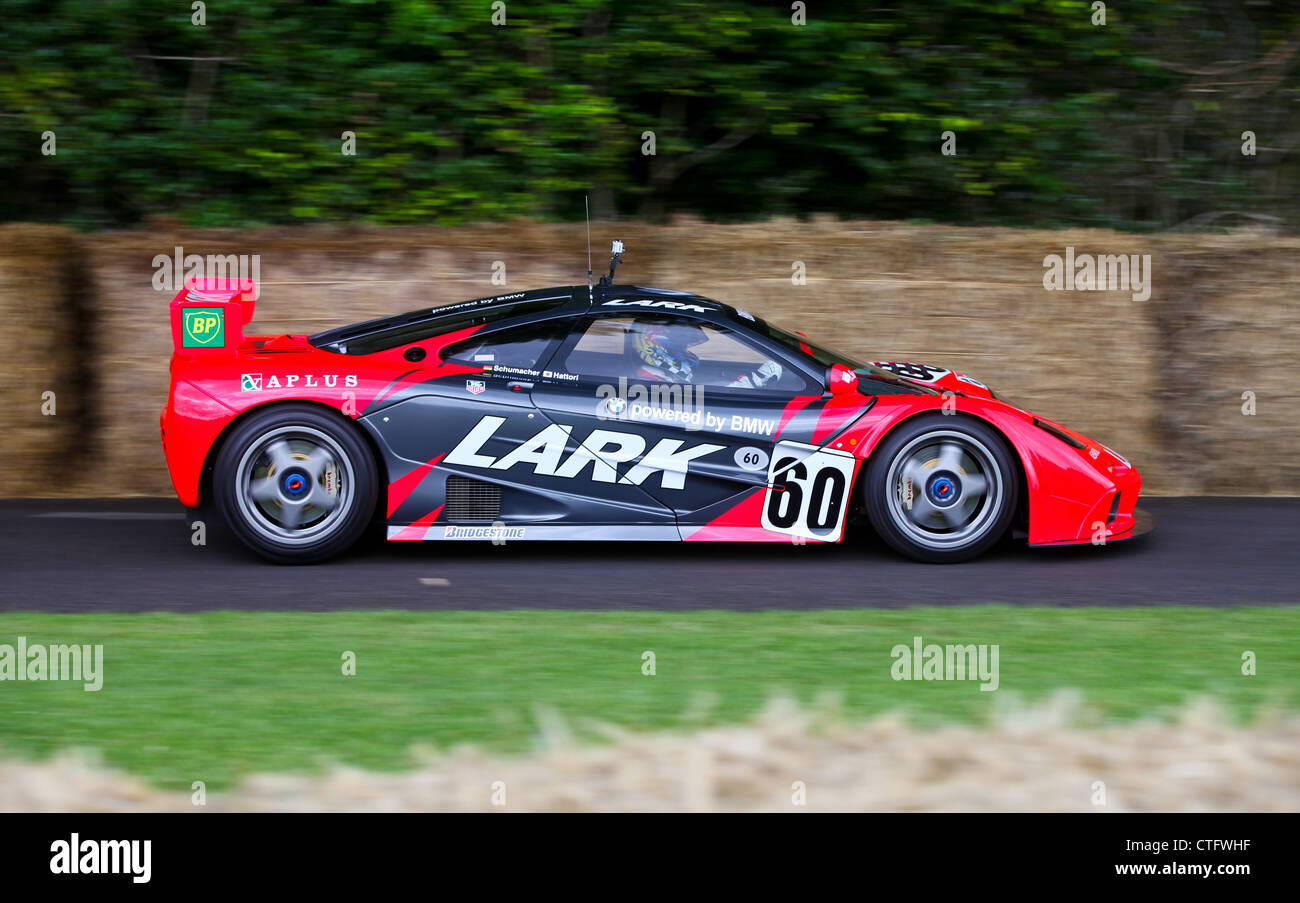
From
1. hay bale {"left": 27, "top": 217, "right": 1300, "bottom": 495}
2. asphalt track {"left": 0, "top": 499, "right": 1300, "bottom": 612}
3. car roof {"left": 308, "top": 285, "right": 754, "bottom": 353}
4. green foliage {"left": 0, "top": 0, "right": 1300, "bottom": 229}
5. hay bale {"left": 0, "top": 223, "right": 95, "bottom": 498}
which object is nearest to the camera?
asphalt track {"left": 0, "top": 499, "right": 1300, "bottom": 612}

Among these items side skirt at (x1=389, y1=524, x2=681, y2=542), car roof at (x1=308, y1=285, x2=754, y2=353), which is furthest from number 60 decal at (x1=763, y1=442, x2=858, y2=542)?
car roof at (x1=308, y1=285, x2=754, y2=353)

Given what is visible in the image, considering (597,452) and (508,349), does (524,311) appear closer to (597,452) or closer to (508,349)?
(508,349)

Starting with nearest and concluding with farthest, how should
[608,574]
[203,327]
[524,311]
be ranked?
[608,574]
[203,327]
[524,311]

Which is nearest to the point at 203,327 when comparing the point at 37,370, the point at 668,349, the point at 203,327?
the point at 203,327

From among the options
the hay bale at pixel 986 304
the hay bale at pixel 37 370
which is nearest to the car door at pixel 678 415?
the hay bale at pixel 986 304

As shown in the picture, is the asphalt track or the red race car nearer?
the asphalt track

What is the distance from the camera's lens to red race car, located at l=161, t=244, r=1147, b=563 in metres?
7.02

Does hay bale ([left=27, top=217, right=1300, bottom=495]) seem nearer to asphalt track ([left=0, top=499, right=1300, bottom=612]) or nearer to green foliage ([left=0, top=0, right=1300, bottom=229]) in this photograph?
asphalt track ([left=0, top=499, right=1300, bottom=612])

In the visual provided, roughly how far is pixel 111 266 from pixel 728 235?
3921 mm

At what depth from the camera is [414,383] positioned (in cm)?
708

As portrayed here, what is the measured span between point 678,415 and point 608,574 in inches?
33.0

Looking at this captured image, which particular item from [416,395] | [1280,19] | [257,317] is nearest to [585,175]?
[257,317]

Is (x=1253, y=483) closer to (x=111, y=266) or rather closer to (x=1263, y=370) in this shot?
(x=1263, y=370)

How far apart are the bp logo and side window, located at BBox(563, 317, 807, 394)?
5.57 feet
